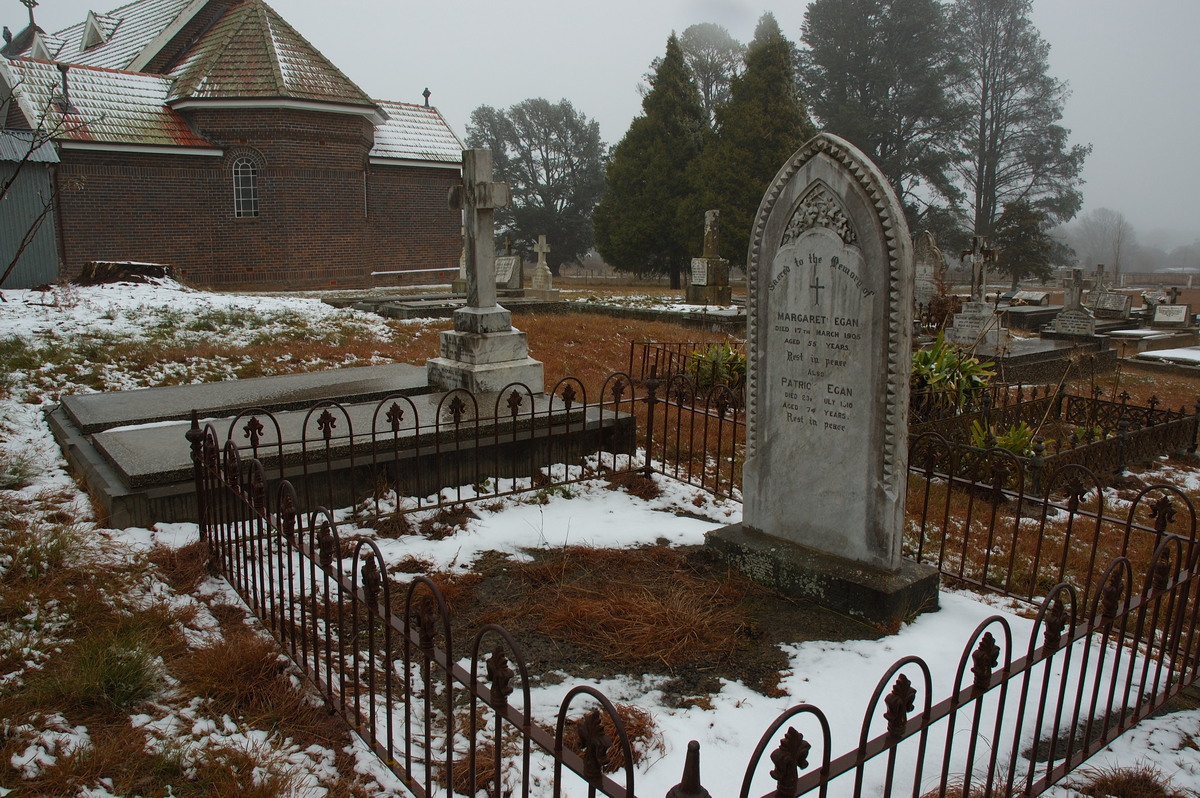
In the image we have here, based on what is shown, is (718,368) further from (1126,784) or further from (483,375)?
(1126,784)

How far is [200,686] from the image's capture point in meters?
3.25

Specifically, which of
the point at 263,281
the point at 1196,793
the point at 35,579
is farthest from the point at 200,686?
the point at 263,281

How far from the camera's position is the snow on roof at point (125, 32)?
82.3 feet

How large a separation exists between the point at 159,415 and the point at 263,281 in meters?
16.6

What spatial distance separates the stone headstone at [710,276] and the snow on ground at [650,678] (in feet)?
52.5

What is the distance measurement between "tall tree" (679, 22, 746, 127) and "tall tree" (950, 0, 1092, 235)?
11.7 meters

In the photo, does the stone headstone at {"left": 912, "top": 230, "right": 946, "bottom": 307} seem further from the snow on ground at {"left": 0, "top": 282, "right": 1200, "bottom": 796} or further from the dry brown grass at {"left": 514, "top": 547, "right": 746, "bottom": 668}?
the dry brown grass at {"left": 514, "top": 547, "right": 746, "bottom": 668}

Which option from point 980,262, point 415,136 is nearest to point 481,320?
point 980,262

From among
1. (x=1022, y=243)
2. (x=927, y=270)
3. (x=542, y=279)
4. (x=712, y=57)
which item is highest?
(x=712, y=57)

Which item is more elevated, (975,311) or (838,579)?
(975,311)

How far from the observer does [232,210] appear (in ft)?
70.3

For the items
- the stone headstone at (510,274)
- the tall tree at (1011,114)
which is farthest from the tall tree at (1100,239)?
the stone headstone at (510,274)

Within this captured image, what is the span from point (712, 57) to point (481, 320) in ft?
137

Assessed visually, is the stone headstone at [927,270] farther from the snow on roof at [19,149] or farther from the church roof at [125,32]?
the church roof at [125,32]
